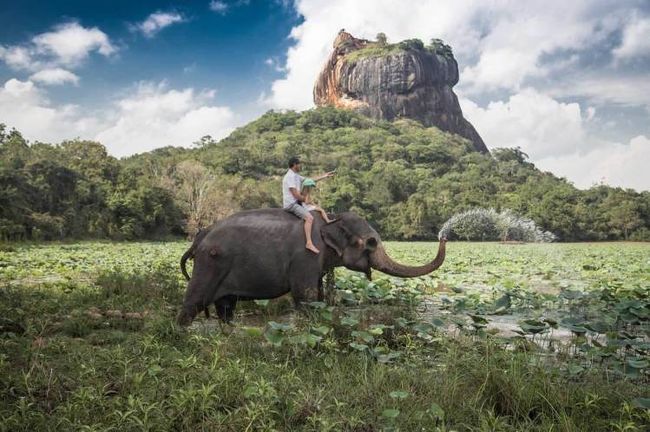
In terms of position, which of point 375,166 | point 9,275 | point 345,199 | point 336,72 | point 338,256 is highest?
point 336,72

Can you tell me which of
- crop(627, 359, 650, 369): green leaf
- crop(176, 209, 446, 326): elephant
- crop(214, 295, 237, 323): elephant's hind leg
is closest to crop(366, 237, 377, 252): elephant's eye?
crop(176, 209, 446, 326): elephant

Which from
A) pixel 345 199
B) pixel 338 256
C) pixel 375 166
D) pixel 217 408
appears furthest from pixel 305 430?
pixel 375 166

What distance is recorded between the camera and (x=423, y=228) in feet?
168

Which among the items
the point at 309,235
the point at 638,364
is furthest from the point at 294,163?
the point at 638,364

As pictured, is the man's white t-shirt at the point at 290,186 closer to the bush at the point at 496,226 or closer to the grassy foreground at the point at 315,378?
the grassy foreground at the point at 315,378

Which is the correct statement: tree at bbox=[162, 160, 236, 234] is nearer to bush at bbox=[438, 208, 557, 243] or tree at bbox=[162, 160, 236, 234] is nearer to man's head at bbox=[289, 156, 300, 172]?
bush at bbox=[438, 208, 557, 243]

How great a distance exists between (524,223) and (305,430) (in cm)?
4917

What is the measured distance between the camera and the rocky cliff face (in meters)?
130

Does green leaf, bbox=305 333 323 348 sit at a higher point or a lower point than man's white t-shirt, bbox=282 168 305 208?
lower

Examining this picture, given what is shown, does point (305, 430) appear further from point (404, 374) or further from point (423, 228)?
point (423, 228)

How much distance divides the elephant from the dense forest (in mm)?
23845

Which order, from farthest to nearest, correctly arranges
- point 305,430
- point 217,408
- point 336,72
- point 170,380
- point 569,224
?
point 336,72 → point 569,224 → point 170,380 → point 217,408 → point 305,430

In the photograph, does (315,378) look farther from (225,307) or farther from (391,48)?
(391,48)

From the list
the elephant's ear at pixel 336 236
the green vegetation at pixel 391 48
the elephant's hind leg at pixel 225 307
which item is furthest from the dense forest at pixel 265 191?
the green vegetation at pixel 391 48
